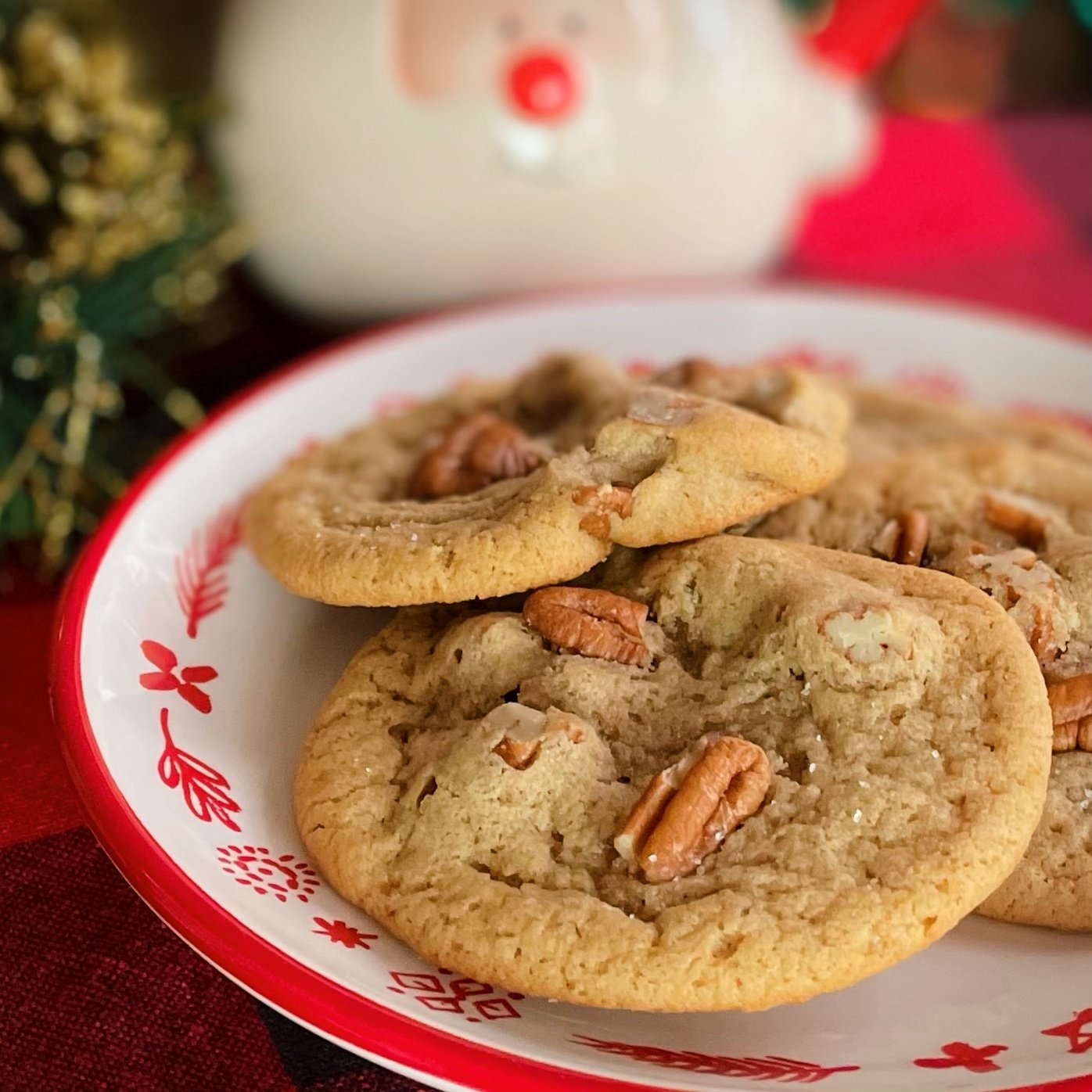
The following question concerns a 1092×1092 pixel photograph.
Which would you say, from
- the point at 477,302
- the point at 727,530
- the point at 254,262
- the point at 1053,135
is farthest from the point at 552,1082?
the point at 1053,135

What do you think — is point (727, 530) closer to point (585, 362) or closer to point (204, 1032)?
point (585, 362)

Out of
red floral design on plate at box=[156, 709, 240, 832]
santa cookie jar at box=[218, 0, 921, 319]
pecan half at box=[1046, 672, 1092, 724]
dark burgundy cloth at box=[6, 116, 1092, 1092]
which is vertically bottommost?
dark burgundy cloth at box=[6, 116, 1092, 1092]

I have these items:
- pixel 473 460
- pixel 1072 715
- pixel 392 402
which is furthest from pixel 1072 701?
pixel 392 402

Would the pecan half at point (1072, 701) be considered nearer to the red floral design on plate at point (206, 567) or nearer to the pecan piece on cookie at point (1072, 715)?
the pecan piece on cookie at point (1072, 715)

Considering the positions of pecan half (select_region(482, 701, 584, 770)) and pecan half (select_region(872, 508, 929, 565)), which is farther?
pecan half (select_region(872, 508, 929, 565))

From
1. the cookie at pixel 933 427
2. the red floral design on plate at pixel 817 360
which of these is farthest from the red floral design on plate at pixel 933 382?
the cookie at pixel 933 427

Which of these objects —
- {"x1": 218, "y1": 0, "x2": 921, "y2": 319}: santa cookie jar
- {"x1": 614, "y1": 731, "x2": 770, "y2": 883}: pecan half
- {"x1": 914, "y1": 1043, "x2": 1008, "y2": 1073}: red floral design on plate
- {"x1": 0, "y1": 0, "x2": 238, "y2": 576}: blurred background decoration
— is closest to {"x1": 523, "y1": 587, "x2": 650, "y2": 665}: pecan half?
{"x1": 614, "y1": 731, "x2": 770, "y2": 883}: pecan half

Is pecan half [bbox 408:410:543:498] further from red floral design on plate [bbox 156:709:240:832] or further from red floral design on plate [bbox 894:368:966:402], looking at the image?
red floral design on plate [bbox 894:368:966:402]
